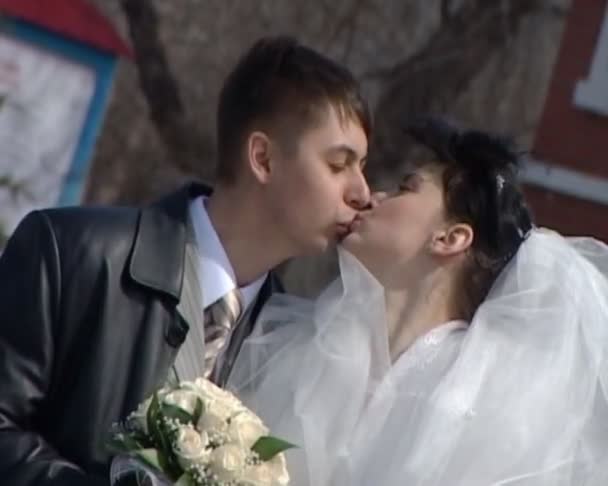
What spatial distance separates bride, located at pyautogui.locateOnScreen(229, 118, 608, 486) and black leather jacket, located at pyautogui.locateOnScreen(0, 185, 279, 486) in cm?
25

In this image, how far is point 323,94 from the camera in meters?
3.72

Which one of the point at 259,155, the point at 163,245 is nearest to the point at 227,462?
the point at 163,245

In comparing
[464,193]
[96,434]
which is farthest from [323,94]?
[96,434]

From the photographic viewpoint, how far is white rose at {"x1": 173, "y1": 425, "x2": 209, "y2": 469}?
122 inches

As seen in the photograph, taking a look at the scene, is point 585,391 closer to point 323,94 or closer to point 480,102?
point 323,94

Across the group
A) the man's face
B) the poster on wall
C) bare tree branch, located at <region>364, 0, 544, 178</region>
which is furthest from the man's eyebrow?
bare tree branch, located at <region>364, 0, 544, 178</region>

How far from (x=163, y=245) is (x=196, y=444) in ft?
1.81

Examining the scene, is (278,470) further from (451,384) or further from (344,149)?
(344,149)

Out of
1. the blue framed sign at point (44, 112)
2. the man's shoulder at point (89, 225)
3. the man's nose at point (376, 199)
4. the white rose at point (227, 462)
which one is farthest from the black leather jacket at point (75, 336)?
the blue framed sign at point (44, 112)

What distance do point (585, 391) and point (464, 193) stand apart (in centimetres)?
49

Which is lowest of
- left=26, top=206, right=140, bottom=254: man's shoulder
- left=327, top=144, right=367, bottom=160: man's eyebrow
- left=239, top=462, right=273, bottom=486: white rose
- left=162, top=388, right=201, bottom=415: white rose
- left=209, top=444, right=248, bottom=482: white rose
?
left=239, top=462, right=273, bottom=486: white rose

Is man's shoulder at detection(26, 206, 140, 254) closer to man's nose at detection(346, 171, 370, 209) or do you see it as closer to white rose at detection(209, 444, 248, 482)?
man's nose at detection(346, 171, 370, 209)

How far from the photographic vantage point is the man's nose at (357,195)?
12.0 feet

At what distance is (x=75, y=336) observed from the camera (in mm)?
3432
